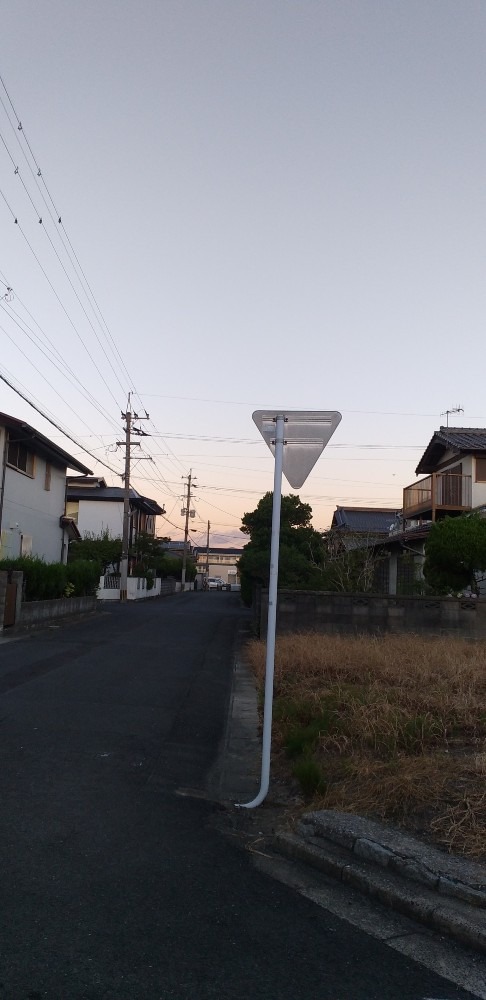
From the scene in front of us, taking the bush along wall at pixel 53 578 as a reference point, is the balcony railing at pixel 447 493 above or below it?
above

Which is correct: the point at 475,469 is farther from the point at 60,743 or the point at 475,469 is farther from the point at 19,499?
the point at 60,743

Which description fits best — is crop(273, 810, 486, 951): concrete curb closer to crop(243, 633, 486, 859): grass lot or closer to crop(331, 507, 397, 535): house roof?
crop(243, 633, 486, 859): grass lot

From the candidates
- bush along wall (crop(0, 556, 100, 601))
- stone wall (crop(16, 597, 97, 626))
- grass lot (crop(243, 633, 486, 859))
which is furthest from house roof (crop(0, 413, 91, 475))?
grass lot (crop(243, 633, 486, 859))

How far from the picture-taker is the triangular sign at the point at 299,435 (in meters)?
5.89

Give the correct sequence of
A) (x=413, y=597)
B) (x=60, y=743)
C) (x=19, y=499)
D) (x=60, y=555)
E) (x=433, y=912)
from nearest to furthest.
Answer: (x=433, y=912) < (x=60, y=743) < (x=413, y=597) < (x=19, y=499) < (x=60, y=555)

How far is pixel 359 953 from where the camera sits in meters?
3.46

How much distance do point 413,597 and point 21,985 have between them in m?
12.3

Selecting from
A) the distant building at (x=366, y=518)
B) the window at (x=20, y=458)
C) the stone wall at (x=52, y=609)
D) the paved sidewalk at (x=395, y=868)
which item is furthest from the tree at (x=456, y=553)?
the distant building at (x=366, y=518)

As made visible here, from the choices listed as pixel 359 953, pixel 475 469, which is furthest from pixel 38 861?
pixel 475 469

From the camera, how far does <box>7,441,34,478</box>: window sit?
2469 cm

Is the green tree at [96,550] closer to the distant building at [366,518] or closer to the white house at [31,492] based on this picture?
the white house at [31,492]

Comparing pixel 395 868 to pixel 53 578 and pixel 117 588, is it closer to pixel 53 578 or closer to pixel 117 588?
pixel 53 578

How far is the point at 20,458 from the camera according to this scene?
25781 mm

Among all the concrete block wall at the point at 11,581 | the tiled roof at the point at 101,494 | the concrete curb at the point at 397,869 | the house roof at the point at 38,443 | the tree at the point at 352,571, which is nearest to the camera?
the concrete curb at the point at 397,869
